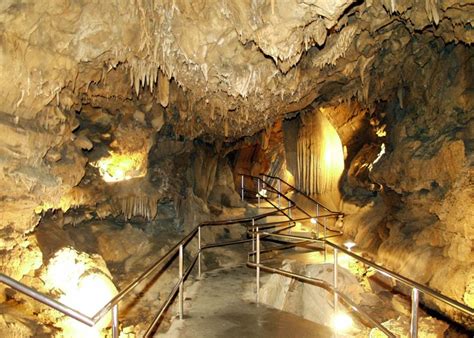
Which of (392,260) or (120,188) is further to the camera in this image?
(120,188)

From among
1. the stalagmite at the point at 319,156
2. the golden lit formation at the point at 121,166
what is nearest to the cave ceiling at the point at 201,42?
the golden lit formation at the point at 121,166

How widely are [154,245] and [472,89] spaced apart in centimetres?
732

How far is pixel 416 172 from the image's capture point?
25.5ft

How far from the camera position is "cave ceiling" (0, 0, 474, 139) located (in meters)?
4.10

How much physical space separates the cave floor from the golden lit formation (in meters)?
4.43

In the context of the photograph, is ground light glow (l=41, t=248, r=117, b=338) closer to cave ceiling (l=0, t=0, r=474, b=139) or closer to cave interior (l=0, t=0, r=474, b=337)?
cave interior (l=0, t=0, r=474, b=337)

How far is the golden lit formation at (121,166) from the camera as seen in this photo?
27.7 ft

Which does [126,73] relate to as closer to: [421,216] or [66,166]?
[66,166]

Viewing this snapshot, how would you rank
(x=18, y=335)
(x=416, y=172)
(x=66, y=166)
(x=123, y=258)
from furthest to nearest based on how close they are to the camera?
1. (x=123, y=258)
2. (x=416, y=172)
3. (x=66, y=166)
4. (x=18, y=335)

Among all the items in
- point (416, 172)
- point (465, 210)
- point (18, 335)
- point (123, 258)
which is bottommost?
point (18, 335)

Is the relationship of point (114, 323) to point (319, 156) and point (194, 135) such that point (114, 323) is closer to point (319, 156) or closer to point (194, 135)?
point (194, 135)

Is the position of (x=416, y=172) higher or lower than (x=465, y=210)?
higher

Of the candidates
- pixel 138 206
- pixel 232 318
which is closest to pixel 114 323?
pixel 232 318

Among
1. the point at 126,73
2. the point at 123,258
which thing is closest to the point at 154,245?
the point at 123,258
